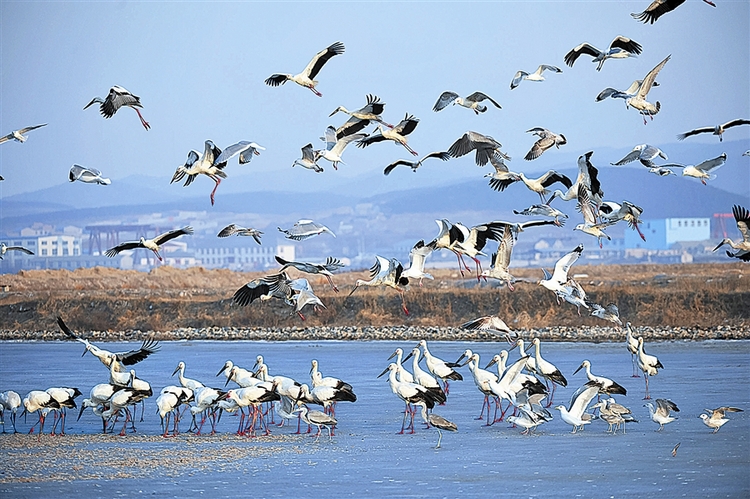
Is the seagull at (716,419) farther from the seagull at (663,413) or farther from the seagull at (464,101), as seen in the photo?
the seagull at (464,101)

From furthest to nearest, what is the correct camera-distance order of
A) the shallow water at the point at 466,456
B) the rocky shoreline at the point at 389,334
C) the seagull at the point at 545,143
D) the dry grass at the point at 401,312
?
1. the dry grass at the point at 401,312
2. the rocky shoreline at the point at 389,334
3. the seagull at the point at 545,143
4. the shallow water at the point at 466,456

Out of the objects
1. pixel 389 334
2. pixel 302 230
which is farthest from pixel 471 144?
pixel 389 334

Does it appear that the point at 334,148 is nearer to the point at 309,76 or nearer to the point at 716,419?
the point at 309,76

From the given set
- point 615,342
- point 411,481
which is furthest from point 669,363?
point 411,481

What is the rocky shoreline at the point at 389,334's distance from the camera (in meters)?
25.7

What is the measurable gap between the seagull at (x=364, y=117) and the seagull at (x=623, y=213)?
110 inches

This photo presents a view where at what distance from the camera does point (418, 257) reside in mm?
13992

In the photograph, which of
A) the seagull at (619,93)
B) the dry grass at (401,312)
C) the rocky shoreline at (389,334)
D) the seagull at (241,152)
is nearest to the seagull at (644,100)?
the seagull at (619,93)

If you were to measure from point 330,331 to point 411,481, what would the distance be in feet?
61.4

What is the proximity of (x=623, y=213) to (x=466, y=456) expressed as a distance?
370cm

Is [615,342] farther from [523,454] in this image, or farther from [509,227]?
[523,454]

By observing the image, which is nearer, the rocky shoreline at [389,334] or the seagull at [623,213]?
the seagull at [623,213]

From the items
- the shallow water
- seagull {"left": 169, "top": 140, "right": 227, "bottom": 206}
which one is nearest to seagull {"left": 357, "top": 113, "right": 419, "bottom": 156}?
seagull {"left": 169, "top": 140, "right": 227, "bottom": 206}

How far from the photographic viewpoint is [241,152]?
13680mm
